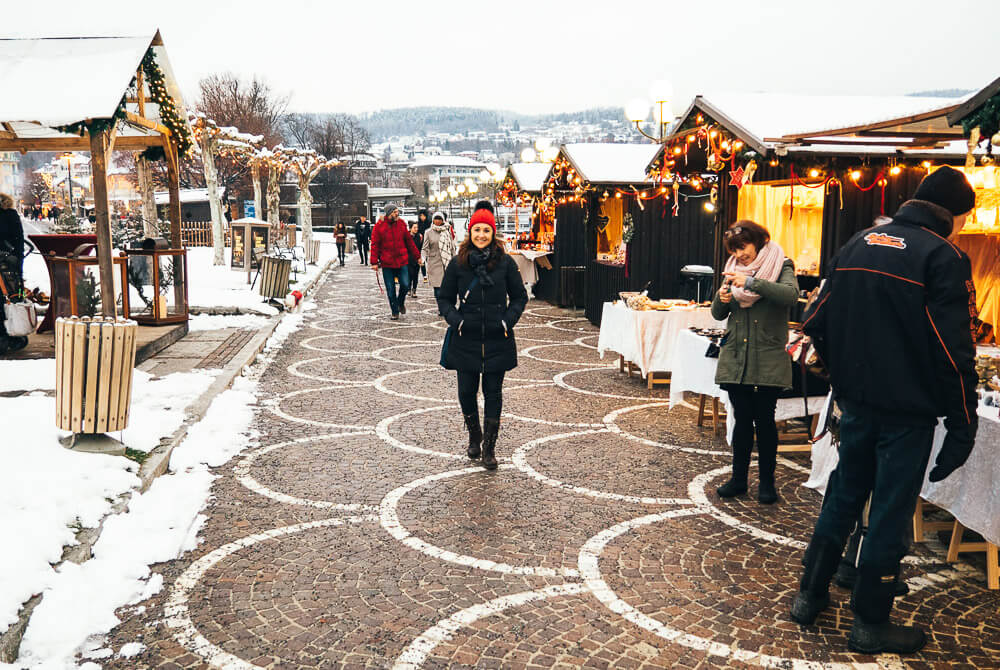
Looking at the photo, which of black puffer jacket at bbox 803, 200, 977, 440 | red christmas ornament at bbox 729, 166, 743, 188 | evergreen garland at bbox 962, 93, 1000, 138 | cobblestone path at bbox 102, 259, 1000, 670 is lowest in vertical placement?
cobblestone path at bbox 102, 259, 1000, 670

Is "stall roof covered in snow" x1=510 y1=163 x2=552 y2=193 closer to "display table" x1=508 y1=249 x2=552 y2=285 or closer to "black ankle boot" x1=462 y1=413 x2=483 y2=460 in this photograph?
"display table" x1=508 y1=249 x2=552 y2=285

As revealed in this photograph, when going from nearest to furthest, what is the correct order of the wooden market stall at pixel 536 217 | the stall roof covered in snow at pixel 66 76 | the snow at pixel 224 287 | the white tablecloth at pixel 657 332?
the stall roof covered in snow at pixel 66 76, the white tablecloth at pixel 657 332, the snow at pixel 224 287, the wooden market stall at pixel 536 217

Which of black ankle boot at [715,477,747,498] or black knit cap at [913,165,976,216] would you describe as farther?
black ankle boot at [715,477,747,498]

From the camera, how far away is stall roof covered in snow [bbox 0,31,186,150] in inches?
290

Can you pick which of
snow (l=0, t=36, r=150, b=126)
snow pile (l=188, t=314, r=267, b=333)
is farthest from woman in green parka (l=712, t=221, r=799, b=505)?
snow pile (l=188, t=314, r=267, b=333)

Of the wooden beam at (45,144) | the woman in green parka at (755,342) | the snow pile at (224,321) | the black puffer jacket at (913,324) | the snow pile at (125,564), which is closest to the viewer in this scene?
the black puffer jacket at (913,324)

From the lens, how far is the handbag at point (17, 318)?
32.0 feet

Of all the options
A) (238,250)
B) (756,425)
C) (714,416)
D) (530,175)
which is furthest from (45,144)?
(238,250)

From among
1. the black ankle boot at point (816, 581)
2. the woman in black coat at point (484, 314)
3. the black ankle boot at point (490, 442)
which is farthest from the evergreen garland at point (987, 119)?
the black ankle boot at point (490, 442)

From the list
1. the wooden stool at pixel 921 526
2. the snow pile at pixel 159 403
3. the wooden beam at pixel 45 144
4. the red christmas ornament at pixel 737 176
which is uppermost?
the wooden beam at pixel 45 144

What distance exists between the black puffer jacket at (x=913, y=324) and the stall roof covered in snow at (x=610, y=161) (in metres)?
9.70

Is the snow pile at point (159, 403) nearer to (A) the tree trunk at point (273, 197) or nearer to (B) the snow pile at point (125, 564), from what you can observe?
(B) the snow pile at point (125, 564)

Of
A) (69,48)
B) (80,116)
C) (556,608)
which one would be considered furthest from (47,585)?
(69,48)

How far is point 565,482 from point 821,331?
2494 mm
